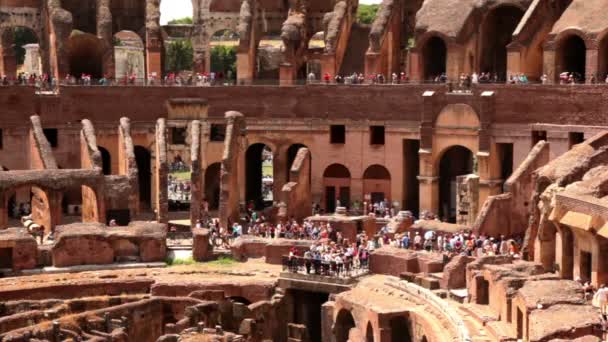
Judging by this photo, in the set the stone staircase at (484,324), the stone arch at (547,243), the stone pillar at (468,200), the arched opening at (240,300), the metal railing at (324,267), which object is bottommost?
the arched opening at (240,300)

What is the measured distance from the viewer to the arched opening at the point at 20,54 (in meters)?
62.9

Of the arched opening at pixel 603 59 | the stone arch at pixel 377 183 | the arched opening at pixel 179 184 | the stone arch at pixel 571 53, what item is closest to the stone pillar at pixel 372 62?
the stone arch at pixel 377 183

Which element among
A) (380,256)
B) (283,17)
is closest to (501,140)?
(380,256)

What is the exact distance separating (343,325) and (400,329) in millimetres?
3366

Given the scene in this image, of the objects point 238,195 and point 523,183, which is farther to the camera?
point 238,195

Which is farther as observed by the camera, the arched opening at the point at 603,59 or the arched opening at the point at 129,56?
the arched opening at the point at 129,56

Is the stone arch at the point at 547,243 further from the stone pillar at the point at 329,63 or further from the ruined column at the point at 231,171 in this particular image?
the stone pillar at the point at 329,63

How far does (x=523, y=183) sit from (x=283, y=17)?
2378cm

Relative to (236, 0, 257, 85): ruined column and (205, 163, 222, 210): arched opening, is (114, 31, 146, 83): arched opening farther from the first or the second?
(205, 163, 222, 210): arched opening

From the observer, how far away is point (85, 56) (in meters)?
66.6

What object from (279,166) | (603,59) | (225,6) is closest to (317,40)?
(225,6)

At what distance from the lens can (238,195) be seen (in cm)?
5822

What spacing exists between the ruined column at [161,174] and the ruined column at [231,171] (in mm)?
2455

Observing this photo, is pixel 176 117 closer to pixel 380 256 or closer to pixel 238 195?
pixel 238 195
